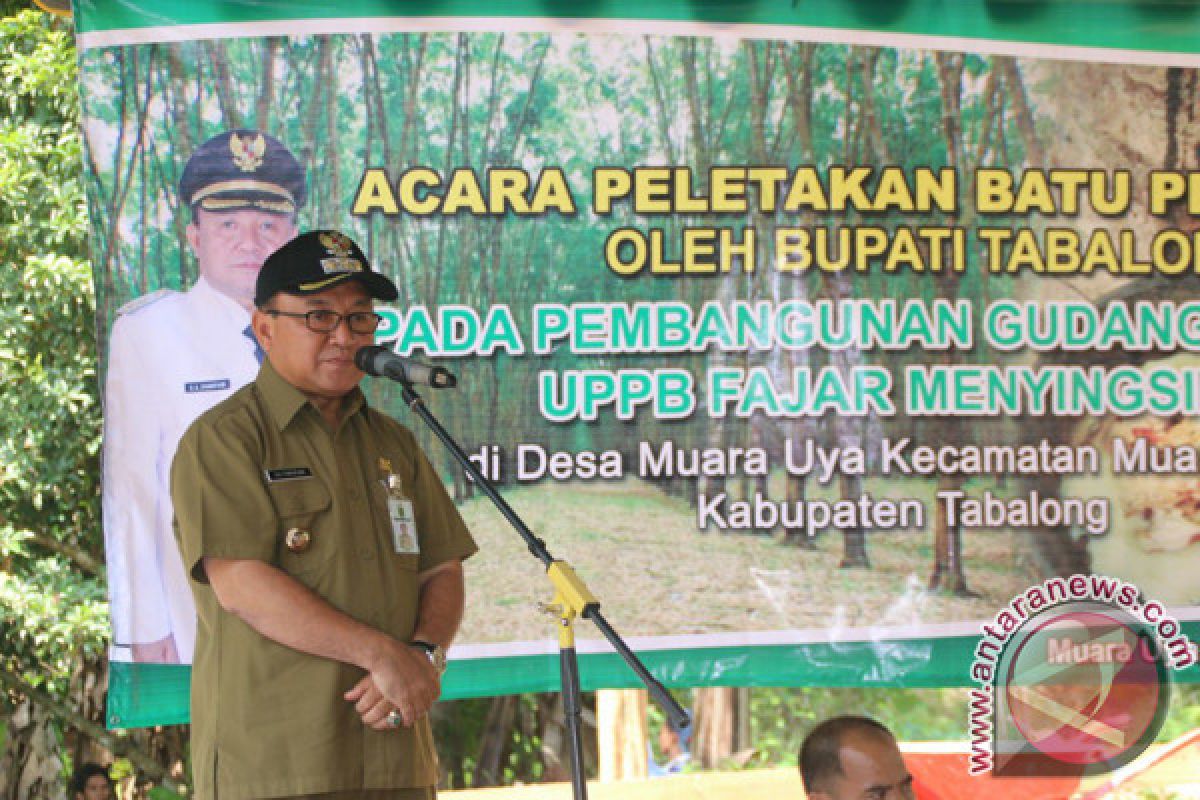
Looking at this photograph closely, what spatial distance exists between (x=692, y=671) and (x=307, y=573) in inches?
64.2

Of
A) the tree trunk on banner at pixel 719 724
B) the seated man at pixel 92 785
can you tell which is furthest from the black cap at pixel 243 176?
the tree trunk on banner at pixel 719 724

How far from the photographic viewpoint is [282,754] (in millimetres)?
2613

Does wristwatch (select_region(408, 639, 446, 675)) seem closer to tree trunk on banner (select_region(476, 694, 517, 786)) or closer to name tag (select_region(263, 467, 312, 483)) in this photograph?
name tag (select_region(263, 467, 312, 483))

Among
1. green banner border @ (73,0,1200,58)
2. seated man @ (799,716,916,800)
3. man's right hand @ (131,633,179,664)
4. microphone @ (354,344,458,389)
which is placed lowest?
man's right hand @ (131,633,179,664)

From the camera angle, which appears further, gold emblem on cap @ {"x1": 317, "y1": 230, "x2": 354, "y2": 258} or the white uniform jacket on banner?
the white uniform jacket on banner

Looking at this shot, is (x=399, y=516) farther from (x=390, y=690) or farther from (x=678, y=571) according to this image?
(x=678, y=571)

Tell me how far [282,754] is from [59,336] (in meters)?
3.47

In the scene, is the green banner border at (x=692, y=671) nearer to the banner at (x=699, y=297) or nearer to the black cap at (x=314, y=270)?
the banner at (x=699, y=297)

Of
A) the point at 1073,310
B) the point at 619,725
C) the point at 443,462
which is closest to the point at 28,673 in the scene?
the point at 619,725

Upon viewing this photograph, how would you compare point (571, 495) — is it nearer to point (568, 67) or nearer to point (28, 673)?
point (568, 67)

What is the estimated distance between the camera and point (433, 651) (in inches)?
110

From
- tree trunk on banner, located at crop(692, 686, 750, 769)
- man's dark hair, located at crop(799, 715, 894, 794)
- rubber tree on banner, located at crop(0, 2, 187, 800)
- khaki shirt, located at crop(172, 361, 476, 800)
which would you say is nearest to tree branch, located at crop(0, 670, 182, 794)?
Answer: rubber tree on banner, located at crop(0, 2, 187, 800)

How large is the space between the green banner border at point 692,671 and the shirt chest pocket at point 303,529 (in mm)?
1359

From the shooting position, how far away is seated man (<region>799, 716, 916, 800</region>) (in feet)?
7.86
